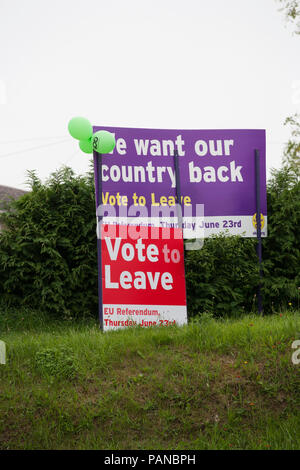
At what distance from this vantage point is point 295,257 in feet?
27.4

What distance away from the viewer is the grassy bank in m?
4.73

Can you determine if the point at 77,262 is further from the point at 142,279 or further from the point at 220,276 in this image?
the point at 220,276

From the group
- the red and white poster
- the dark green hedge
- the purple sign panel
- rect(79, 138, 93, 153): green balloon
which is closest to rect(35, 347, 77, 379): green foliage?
the red and white poster

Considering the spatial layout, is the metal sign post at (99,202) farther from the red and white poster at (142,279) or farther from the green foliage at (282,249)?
the green foliage at (282,249)

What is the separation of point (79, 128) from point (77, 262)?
2.22 meters

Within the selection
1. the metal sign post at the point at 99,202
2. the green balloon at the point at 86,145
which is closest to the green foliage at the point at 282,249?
the metal sign post at the point at 99,202

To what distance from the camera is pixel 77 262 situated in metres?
7.93

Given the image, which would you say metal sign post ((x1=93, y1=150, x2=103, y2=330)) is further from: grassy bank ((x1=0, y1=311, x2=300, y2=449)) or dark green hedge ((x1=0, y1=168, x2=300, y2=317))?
grassy bank ((x1=0, y1=311, x2=300, y2=449))

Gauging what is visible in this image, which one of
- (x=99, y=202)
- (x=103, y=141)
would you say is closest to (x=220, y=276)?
(x=99, y=202)

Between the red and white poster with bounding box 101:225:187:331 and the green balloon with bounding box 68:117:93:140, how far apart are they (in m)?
1.47

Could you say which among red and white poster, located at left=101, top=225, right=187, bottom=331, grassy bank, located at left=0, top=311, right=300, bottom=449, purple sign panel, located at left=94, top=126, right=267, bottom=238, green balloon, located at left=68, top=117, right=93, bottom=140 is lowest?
grassy bank, located at left=0, top=311, right=300, bottom=449
